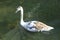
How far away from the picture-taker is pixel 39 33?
1274 centimetres

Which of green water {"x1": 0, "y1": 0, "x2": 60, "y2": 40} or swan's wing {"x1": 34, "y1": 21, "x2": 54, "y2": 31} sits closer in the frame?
green water {"x1": 0, "y1": 0, "x2": 60, "y2": 40}

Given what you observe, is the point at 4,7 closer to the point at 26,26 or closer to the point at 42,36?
the point at 26,26

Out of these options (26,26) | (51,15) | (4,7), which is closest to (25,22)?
(26,26)

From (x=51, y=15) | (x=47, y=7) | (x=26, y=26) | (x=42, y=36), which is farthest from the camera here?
(x=47, y=7)

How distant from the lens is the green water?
12.5 m

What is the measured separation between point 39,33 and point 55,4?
311 centimetres

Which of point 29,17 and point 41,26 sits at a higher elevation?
point 29,17

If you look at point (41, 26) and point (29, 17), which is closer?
point (41, 26)

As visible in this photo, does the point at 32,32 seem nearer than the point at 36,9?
Yes

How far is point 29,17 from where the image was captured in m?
14.1

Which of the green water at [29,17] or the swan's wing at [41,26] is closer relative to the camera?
the green water at [29,17]

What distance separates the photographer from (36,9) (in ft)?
48.6

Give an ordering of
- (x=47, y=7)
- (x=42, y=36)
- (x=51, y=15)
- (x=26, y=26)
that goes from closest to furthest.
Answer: (x=42, y=36) < (x=26, y=26) < (x=51, y=15) < (x=47, y=7)

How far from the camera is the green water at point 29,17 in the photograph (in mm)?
12461
